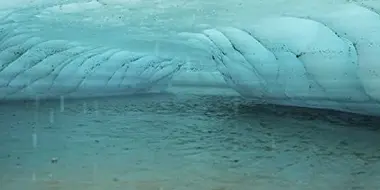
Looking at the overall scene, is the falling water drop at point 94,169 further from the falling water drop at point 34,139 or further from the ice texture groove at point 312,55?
the ice texture groove at point 312,55

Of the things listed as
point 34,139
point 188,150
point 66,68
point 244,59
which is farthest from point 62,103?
point 188,150

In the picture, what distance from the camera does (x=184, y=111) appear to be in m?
7.60

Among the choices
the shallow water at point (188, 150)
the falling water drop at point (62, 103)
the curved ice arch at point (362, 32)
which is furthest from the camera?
the falling water drop at point (62, 103)

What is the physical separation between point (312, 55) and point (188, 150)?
199 centimetres

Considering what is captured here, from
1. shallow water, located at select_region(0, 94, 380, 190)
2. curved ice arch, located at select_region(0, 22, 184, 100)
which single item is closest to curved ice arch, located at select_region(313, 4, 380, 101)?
shallow water, located at select_region(0, 94, 380, 190)

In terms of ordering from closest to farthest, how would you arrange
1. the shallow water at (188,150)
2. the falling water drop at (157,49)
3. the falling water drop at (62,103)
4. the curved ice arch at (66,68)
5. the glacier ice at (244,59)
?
1. the shallow water at (188,150)
2. the glacier ice at (244,59)
3. the curved ice arch at (66,68)
4. the falling water drop at (157,49)
5. the falling water drop at (62,103)

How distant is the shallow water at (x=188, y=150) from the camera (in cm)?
323

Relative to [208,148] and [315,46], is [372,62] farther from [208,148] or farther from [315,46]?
[208,148]

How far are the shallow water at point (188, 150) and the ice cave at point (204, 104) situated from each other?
14mm

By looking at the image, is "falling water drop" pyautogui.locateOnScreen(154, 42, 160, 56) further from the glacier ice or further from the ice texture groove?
the ice texture groove

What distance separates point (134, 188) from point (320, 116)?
4.25m

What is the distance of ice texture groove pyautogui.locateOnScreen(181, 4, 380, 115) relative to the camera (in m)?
4.63

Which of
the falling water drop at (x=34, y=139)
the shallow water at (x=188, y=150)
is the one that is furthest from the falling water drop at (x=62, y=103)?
the falling water drop at (x=34, y=139)

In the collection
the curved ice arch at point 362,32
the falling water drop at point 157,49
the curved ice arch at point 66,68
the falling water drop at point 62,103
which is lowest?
the falling water drop at point 62,103
